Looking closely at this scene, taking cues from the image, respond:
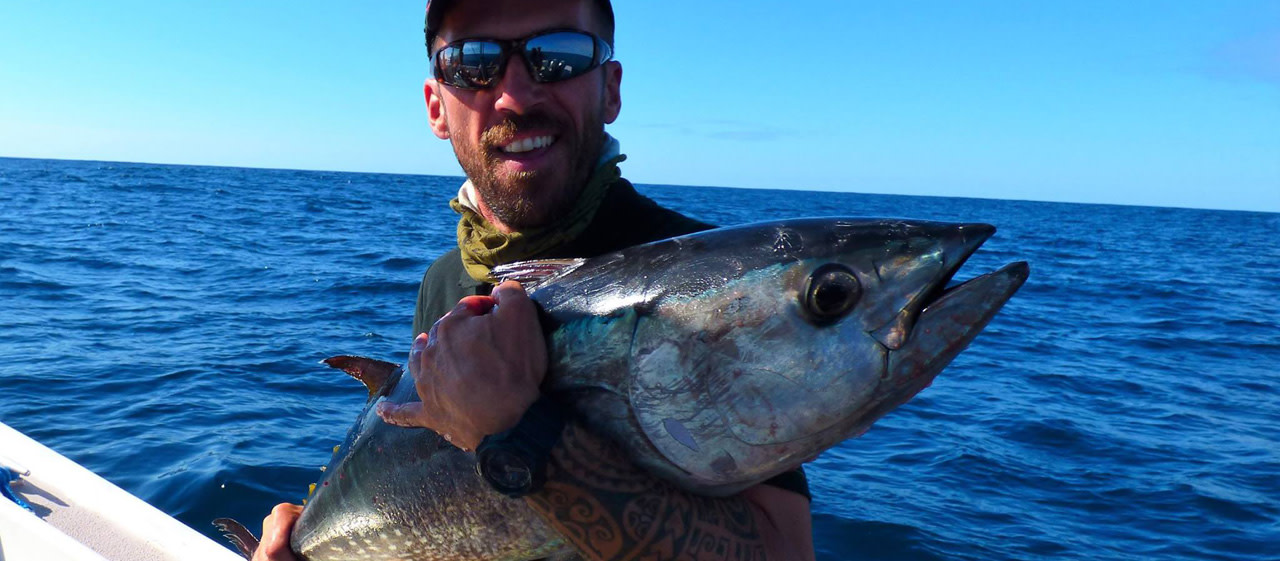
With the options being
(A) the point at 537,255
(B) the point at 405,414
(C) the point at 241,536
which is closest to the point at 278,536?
(C) the point at 241,536

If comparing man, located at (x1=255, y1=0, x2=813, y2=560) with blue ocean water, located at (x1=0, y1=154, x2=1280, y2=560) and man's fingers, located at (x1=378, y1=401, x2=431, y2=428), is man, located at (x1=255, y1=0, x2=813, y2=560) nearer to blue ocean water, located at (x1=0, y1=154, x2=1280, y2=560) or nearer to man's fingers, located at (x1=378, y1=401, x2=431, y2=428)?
man's fingers, located at (x1=378, y1=401, x2=431, y2=428)

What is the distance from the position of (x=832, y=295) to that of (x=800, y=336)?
0.29ft

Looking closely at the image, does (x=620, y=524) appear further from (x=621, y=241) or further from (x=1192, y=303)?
(x=1192, y=303)

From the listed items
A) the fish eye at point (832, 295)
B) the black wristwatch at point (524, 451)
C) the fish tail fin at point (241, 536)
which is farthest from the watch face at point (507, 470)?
the fish tail fin at point (241, 536)

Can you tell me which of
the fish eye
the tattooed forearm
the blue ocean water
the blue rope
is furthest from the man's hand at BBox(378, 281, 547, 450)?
the blue ocean water

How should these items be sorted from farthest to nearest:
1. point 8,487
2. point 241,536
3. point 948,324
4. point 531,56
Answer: point 8,487 < point 241,536 < point 531,56 < point 948,324

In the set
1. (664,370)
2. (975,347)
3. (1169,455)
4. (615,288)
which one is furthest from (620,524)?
(975,347)

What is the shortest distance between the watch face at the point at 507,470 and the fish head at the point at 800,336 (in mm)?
243

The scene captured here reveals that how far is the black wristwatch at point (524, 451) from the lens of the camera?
67.2 inches

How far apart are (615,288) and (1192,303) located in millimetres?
25648

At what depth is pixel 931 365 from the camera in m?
1.54

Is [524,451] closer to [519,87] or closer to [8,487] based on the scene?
[519,87]

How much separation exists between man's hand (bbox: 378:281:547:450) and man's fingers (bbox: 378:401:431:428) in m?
0.04

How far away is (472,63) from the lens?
246 centimetres
